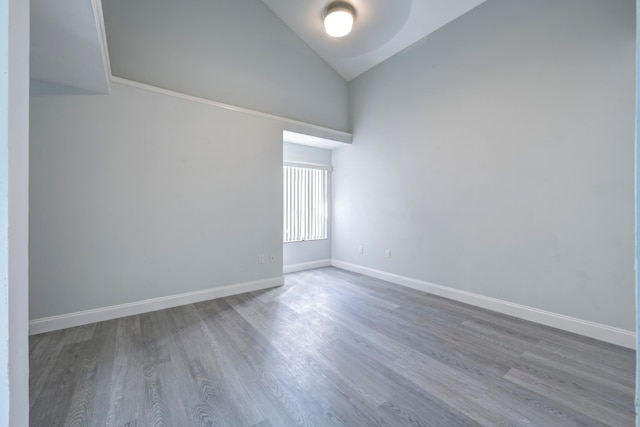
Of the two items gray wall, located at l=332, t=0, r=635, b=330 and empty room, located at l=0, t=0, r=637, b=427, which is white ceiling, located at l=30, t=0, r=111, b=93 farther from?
gray wall, located at l=332, t=0, r=635, b=330

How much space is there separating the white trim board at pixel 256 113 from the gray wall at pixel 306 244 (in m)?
0.54

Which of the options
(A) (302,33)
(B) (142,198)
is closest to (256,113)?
(A) (302,33)

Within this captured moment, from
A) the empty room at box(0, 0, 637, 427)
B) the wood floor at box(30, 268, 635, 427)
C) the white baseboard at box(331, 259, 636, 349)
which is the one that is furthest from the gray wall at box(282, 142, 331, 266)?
the wood floor at box(30, 268, 635, 427)

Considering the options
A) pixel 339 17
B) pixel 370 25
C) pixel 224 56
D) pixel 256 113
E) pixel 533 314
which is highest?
pixel 370 25

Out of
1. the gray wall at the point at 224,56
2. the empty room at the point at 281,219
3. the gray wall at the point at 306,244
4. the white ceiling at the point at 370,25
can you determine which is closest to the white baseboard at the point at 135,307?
the empty room at the point at 281,219

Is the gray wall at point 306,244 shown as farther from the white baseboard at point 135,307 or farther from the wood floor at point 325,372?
the wood floor at point 325,372

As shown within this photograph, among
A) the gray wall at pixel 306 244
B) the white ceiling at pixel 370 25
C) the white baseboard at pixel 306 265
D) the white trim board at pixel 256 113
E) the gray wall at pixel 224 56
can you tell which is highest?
the white ceiling at pixel 370 25

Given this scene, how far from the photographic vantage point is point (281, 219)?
3.71 m

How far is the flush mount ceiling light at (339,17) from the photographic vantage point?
10.2 feet

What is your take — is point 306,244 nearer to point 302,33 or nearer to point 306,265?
point 306,265

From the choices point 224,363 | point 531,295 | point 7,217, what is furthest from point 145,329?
point 531,295

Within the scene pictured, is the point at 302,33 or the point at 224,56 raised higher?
the point at 302,33

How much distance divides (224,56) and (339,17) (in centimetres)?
153

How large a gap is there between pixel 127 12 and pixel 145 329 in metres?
3.25
